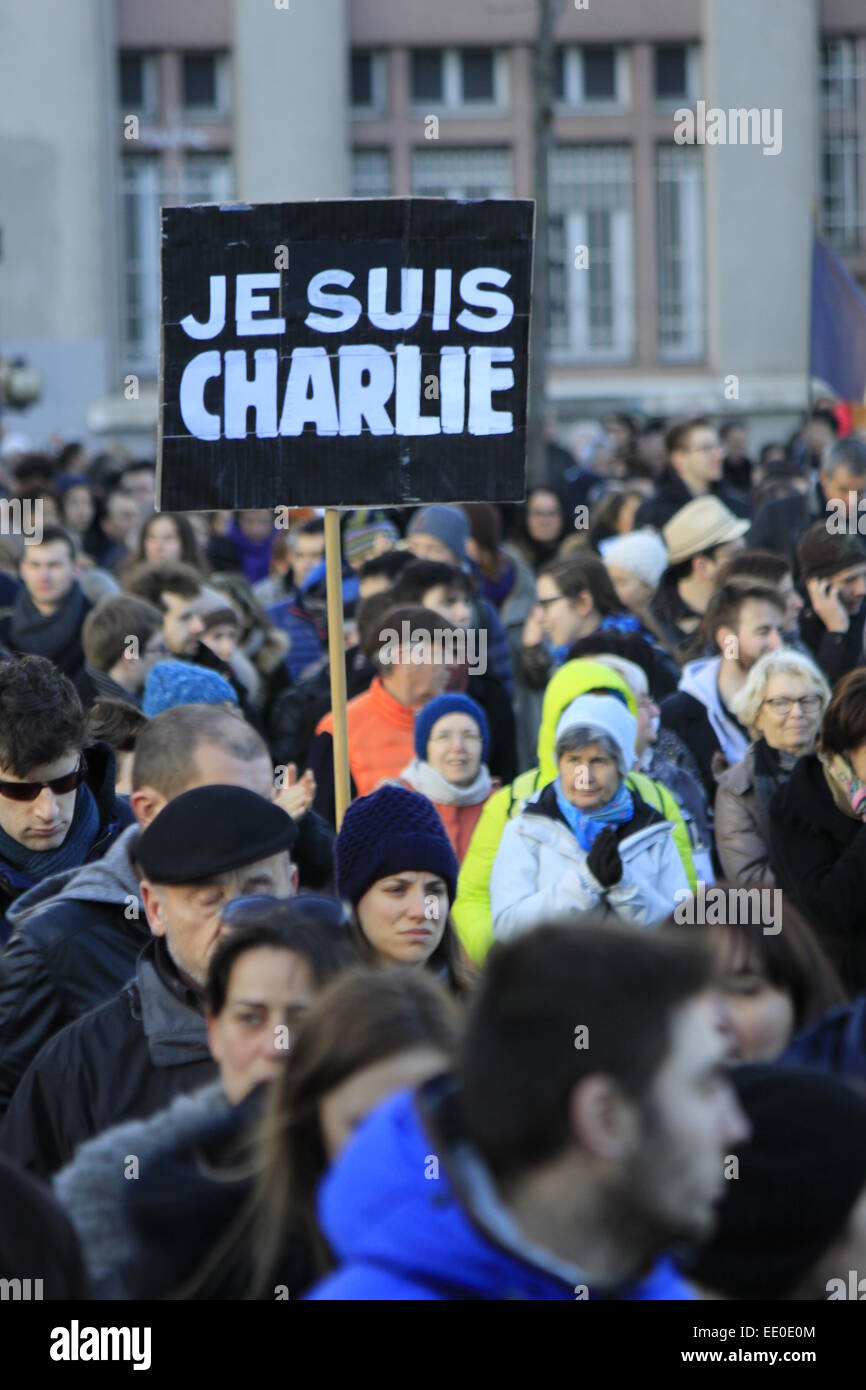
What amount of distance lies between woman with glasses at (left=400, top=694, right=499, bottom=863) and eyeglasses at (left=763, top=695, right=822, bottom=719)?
0.83 m

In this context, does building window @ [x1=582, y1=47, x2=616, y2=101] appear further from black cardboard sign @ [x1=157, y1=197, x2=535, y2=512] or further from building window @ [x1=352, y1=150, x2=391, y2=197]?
black cardboard sign @ [x1=157, y1=197, x2=535, y2=512]

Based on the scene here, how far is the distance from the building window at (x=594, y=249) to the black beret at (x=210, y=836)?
80.4ft

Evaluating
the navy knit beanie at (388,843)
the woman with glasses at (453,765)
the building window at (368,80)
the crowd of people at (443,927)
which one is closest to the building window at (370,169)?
the building window at (368,80)

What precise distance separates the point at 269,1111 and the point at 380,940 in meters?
1.77

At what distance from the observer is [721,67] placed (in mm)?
28266

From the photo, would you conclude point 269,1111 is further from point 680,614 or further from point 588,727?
point 680,614

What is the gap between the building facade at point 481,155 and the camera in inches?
1097

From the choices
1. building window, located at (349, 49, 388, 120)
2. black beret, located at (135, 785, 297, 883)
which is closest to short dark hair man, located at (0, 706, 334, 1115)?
black beret, located at (135, 785, 297, 883)

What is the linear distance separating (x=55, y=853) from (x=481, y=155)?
80.7 ft

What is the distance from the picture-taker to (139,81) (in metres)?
28.8

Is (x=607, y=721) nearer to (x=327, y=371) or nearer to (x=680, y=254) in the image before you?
(x=327, y=371)

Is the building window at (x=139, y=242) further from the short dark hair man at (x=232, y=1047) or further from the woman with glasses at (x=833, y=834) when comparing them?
the short dark hair man at (x=232, y=1047)

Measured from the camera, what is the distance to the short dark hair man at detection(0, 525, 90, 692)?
845 centimetres

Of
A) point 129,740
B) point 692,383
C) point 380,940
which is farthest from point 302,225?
point 692,383
